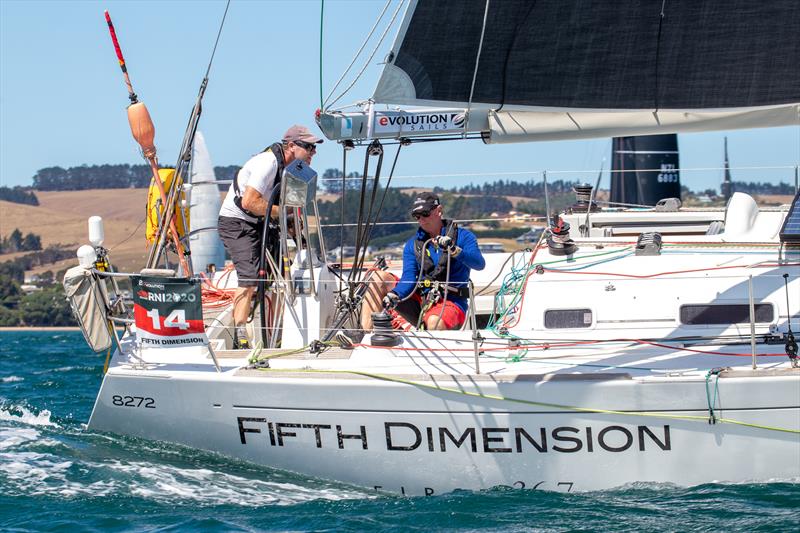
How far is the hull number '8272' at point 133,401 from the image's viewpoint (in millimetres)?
6941

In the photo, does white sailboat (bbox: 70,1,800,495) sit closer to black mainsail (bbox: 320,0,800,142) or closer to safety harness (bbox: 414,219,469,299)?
black mainsail (bbox: 320,0,800,142)

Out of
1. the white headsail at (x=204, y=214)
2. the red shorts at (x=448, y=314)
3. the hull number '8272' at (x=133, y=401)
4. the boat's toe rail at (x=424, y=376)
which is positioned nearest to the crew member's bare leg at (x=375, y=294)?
the red shorts at (x=448, y=314)

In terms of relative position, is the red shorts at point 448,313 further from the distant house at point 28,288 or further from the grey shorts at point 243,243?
the distant house at point 28,288

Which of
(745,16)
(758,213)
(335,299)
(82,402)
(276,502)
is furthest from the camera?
(82,402)

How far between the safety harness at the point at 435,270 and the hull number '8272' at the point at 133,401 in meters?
2.01

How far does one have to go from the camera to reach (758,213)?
28.8ft

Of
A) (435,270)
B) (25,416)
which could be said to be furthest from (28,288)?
(435,270)

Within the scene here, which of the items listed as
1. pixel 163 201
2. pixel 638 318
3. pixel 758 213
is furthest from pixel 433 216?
pixel 758 213

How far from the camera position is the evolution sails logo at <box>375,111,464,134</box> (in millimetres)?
6953

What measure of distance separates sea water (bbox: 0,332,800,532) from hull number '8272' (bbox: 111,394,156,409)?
1.00ft

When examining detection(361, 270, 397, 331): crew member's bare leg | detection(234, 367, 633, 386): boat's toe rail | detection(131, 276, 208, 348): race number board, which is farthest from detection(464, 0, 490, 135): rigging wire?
detection(131, 276, 208, 348): race number board

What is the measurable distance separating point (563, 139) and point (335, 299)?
211 centimetres

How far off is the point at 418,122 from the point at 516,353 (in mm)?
1707

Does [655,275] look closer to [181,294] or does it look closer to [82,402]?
[181,294]
